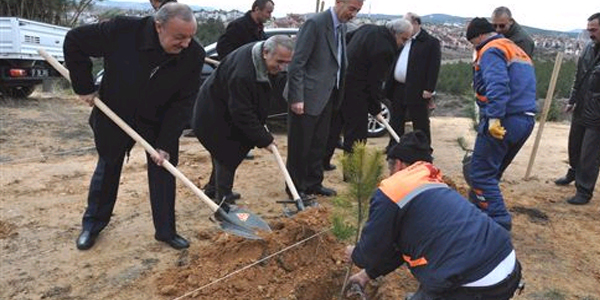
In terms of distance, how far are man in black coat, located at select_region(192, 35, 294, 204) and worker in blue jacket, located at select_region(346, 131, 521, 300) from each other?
1516mm

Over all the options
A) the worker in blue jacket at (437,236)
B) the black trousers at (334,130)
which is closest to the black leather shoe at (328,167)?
the black trousers at (334,130)

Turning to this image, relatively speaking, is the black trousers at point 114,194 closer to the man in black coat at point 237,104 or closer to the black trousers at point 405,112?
the man in black coat at point 237,104

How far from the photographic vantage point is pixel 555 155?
23.3 ft

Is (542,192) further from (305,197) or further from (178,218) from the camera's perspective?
(178,218)

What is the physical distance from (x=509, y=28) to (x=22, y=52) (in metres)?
7.84

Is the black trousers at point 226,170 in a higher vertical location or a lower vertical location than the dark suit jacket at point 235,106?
lower

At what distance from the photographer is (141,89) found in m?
3.12

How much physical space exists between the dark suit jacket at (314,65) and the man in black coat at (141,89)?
3.23ft

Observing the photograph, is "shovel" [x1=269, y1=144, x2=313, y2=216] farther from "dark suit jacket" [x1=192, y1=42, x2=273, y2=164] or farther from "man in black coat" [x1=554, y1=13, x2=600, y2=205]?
"man in black coat" [x1=554, y1=13, x2=600, y2=205]

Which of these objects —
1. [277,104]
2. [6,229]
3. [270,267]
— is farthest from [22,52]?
[270,267]

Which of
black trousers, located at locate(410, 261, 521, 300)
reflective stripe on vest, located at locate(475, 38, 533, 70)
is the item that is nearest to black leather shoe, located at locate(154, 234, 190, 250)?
black trousers, located at locate(410, 261, 521, 300)

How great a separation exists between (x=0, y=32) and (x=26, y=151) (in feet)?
12.7

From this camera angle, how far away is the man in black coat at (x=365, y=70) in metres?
4.94

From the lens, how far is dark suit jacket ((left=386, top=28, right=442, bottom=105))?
5543mm
